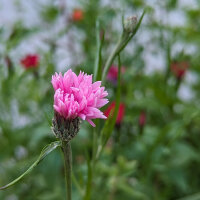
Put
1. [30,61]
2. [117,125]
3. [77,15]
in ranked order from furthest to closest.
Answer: [77,15], [30,61], [117,125]

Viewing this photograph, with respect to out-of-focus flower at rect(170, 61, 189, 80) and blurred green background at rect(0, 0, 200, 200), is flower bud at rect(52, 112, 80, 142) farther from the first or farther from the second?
out-of-focus flower at rect(170, 61, 189, 80)

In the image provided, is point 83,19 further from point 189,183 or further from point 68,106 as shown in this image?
point 68,106

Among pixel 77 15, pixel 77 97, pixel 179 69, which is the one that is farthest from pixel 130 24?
pixel 77 15

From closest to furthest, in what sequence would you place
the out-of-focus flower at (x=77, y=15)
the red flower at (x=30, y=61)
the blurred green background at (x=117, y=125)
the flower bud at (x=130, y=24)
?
the flower bud at (x=130, y=24) < the blurred green background at (x=117, y=125) < the red flower at (x=30, y=61) < the out-of-focus flower at (x=77, y=15)

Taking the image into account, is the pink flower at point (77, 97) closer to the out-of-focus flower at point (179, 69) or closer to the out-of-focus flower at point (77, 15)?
the out-of-focus flower at point (179, 69)

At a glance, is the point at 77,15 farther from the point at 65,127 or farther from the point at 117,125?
the point at 65,127

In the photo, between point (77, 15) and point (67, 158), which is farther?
point (77, 15)

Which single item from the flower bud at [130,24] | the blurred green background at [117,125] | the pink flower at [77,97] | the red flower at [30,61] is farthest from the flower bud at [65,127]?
the red flower at [30,61]

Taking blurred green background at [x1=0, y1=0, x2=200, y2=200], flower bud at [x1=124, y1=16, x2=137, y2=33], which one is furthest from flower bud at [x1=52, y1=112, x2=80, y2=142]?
blurred green background at [x1=0, y1=0, x2=200, y2=200]
